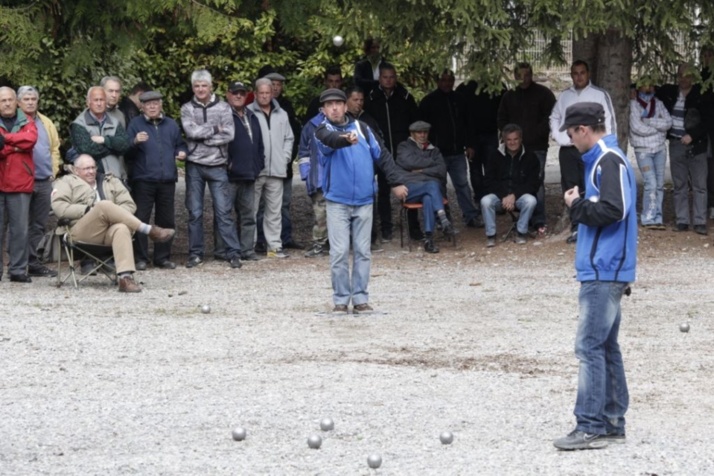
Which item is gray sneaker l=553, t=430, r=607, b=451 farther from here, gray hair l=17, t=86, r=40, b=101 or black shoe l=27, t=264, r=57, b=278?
gray hair l=17, t=86, r=40, b=101

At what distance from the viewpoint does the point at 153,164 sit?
52.3 feet

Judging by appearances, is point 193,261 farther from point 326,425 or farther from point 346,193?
point 326,425

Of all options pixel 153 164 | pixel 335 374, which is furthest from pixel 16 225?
pixel 335 374

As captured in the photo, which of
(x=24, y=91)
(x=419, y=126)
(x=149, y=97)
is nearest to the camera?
(x=24, y=91)

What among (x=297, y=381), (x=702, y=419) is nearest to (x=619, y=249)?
(x=702, y=419)

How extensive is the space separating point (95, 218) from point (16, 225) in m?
0.95

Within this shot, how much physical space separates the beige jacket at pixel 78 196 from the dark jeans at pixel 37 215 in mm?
772

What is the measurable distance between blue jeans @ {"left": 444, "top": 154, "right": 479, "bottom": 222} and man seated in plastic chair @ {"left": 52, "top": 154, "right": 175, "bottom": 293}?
5.24 m

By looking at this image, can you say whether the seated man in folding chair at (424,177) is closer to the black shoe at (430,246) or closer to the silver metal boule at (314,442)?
the black shoe at (430,246)

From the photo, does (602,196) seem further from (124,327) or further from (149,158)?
(149,158)

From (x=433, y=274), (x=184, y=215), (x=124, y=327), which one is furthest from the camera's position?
(x=184, y=215)

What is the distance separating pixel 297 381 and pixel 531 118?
30.4ft

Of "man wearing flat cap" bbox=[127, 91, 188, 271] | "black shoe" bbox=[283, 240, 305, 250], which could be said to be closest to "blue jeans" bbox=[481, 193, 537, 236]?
"black shoe" bbox=[283, 240, 305, 250]

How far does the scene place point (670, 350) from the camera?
36.2 ft
